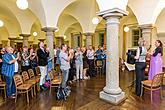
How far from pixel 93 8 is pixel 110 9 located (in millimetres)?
5435

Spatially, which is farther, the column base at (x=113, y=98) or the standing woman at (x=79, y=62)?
the standing woman at (x=79, y=62)

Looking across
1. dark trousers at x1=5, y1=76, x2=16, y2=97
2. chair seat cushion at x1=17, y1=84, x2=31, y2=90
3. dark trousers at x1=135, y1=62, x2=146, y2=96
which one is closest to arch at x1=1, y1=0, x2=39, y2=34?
dark trousers at x1=5, y1=76, x2=16, y2=97

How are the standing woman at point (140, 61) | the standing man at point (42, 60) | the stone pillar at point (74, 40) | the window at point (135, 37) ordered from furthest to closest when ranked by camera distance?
the stone pillar at point (74, 40)
the window at point (135, 37)
the standing man at point (42, 60)
the standing woman at point (140, 61)

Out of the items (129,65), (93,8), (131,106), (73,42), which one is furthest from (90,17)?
(73,42)

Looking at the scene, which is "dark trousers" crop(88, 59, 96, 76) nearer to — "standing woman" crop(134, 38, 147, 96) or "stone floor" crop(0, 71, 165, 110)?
"stone floor" crop(0, 71, 165, 110)

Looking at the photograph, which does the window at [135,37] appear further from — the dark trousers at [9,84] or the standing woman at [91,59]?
the dark trousers at [9,84]

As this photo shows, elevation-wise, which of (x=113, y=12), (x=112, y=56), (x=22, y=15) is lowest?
(x=112, y=56)

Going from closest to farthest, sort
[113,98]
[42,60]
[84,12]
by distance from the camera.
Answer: [113,98], [42,60], [84,12]

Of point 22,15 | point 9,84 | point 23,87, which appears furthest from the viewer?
point 22,15

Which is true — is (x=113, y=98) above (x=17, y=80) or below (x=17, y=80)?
below

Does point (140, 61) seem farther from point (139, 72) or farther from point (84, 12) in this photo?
point (84, 12)

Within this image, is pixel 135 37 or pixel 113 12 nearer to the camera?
pixel 113 12

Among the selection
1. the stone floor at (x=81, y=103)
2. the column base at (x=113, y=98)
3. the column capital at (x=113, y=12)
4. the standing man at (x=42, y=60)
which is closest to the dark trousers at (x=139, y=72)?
the stone floor at (x=81, y=103)

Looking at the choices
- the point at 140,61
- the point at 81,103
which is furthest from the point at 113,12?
the point at 81,103
